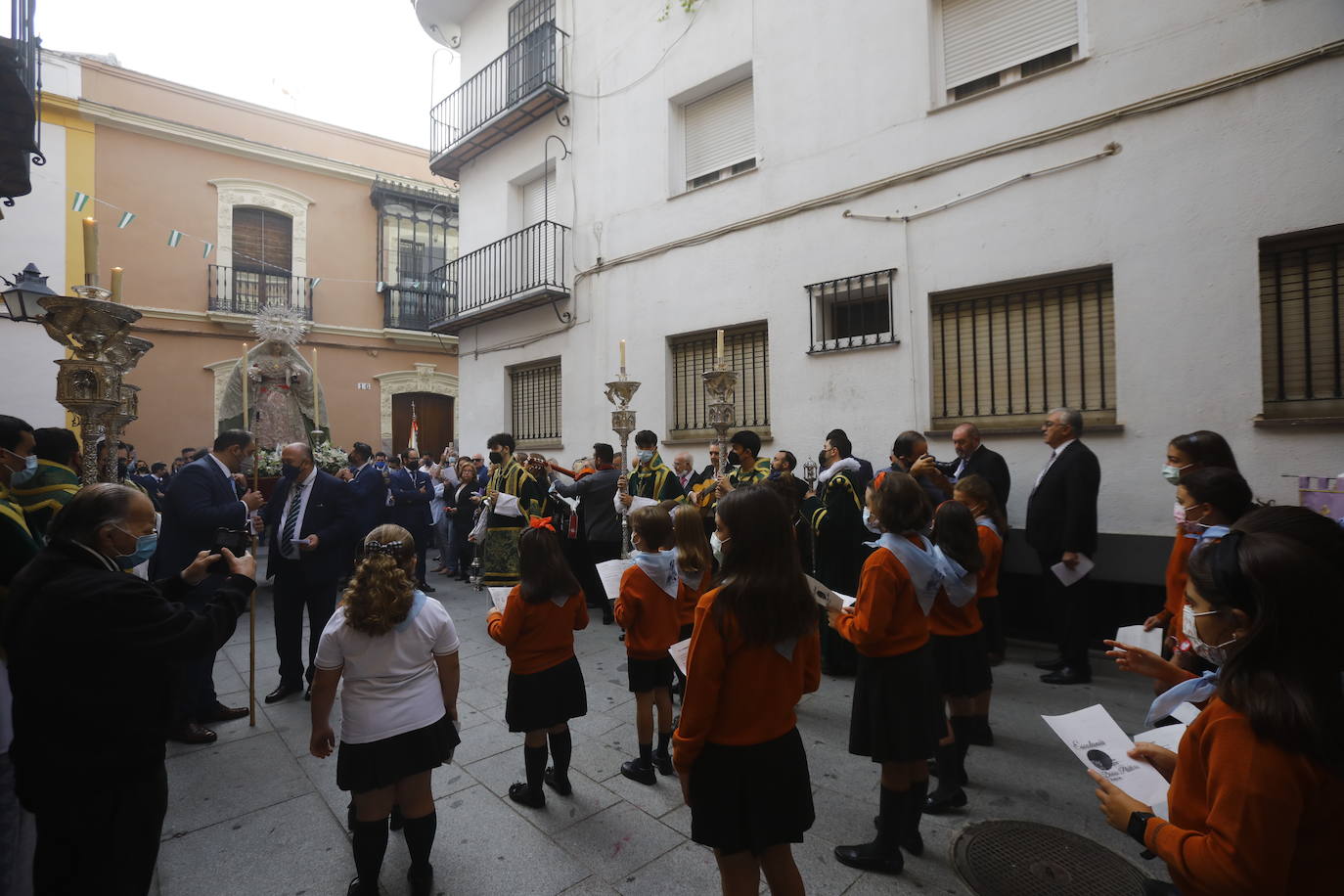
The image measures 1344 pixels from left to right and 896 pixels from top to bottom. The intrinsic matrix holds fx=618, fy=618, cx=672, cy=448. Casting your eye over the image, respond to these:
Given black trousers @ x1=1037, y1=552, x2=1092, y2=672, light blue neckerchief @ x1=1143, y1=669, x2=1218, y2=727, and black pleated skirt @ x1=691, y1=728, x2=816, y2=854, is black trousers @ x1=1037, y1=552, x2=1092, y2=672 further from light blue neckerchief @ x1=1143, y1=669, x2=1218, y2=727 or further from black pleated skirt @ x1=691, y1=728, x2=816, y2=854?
black pleated skirt @ x1=691, y1=728, x2=816, y2=854

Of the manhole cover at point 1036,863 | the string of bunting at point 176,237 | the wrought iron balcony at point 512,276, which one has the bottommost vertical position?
the manhole cover at point 1036,863

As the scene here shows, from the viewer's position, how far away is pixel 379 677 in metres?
2.49

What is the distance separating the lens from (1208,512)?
9.40 ft

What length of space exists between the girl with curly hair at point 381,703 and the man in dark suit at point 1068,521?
463 centimetres

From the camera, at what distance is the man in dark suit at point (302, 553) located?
4824mm

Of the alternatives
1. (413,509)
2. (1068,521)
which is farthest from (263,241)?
(1068,521)

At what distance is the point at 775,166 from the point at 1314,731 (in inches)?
305

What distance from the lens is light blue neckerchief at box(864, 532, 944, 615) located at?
2.75 meters

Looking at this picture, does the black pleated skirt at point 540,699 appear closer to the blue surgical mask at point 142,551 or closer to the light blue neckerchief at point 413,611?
the light blue neckerchief at point 413,611

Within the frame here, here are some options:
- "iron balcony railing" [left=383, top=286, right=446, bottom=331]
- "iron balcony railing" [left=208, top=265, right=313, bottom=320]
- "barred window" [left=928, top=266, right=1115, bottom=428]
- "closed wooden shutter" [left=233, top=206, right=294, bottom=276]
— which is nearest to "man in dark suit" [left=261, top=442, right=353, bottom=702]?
"barred window" [left=928, top=266, right=1115, bottom=428]

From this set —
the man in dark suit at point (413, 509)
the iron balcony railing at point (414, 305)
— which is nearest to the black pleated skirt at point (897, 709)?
the man in dark suit at point (413, 509)

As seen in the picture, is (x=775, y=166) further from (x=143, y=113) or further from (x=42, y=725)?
(x=143, y=113)

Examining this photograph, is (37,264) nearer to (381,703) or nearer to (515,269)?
(515,269)

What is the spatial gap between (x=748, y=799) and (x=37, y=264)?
18194 mm
